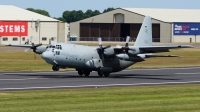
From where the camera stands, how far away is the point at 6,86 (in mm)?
39531

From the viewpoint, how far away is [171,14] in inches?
6201

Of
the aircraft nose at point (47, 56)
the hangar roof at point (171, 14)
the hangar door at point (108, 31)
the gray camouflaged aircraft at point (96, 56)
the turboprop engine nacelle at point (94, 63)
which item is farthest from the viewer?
the hangar door at point (108, 31)

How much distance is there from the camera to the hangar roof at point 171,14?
5974 inches

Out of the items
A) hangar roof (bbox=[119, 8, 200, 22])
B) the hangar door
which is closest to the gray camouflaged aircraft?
hangar roof (bbox=[119, 8, 200, 22])

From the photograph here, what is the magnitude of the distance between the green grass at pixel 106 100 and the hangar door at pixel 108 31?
378ft

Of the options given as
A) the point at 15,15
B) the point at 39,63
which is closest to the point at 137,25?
the point at 15,15

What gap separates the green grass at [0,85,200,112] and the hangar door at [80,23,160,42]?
378ft

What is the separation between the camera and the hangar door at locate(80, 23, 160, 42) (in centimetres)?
15402

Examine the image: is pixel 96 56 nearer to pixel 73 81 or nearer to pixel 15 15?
pixel 73 81

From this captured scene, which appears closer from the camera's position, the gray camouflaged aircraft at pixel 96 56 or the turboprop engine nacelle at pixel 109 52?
the gray camouflaged aircraft at pixel 96 56

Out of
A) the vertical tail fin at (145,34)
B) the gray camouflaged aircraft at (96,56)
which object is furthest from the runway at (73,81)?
the vertical tail fin at (145,34)

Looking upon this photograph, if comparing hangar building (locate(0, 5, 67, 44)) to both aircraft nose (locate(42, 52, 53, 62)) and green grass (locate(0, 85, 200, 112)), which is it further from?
green grass (locate(0, 85, 200, 112))

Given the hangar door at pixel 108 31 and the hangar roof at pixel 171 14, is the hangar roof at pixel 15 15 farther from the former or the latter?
the hangar roof at pixel 171 14

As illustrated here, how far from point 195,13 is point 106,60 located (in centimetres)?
11548
